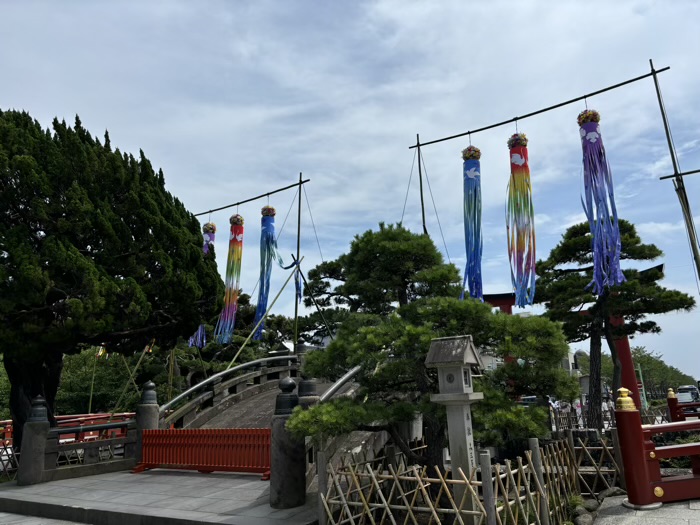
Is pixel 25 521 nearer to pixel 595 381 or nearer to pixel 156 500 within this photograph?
pixel 156 500

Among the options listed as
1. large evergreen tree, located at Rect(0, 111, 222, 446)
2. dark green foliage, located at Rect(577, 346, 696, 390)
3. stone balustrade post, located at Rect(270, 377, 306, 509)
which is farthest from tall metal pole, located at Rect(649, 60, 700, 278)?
dark green foliage, located at Rect(577, 346, 696, 390)

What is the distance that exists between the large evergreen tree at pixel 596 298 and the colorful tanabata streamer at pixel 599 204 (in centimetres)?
480

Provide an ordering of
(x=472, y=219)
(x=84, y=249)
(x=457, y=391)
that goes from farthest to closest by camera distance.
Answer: (x=472, y=219) < (x=84, y=249) < (x=457, y=391)

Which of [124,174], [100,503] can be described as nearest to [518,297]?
[100,503]

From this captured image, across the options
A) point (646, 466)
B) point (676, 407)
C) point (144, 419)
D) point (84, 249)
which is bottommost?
point (646, 466)

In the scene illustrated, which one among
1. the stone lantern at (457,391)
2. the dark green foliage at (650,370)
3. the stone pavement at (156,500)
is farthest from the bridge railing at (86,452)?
the dark green foliage at (650,370)

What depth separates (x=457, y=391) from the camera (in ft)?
22.3

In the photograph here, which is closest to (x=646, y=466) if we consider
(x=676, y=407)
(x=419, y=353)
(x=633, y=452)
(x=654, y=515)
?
(x=633, y=452)

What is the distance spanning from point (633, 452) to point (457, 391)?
352 centimetres

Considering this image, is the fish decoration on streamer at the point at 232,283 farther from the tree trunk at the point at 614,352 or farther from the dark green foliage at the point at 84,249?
the tree trunk at the point at 614,352

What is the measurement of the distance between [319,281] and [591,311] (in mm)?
13978

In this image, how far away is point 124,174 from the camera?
1399 centimetres

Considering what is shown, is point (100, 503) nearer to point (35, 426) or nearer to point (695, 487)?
point (35, 426)

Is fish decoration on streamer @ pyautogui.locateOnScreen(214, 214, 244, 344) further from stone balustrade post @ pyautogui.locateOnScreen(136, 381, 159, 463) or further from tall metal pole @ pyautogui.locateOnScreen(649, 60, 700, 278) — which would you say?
tall metal pole @ pyautogui.locateOnScreen(649, 60, 700, 278)
